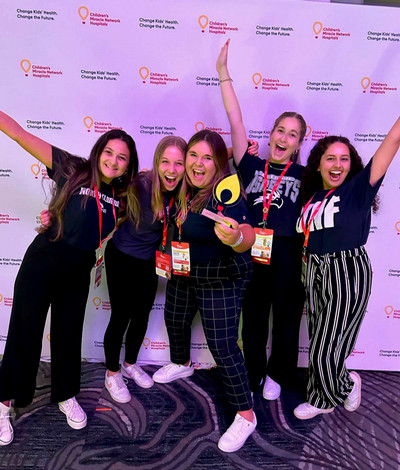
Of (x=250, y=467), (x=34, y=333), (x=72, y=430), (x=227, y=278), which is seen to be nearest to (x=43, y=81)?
(x=34, y=333)

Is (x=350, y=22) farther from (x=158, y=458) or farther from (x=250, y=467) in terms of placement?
(x=158, y=458)

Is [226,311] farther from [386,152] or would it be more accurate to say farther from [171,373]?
[386,152]

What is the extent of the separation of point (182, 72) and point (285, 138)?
0.82 m

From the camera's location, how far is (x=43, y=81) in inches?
82.3

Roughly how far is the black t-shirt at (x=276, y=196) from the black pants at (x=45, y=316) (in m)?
0.99

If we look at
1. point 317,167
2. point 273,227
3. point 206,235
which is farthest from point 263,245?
point 317,167

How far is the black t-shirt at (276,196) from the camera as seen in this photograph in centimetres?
190

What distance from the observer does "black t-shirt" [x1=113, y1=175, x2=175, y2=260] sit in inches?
71.6

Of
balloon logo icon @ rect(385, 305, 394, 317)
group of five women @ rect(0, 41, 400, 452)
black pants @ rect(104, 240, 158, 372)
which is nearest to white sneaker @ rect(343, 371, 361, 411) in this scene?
group of five women @ rect(0, 41, 400, 452)

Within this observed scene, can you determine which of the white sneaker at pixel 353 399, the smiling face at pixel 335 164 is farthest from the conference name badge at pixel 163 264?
the white sneaker at pixel 353 399

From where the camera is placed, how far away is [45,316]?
5.71ft

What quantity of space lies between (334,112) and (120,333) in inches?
79.4

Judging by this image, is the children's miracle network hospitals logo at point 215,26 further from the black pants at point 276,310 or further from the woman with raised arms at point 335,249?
the black pants at point 276,310

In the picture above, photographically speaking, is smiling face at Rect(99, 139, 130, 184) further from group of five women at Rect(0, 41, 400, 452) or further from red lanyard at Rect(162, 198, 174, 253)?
red lanyard at Rect(162, 198, 174, 253)
